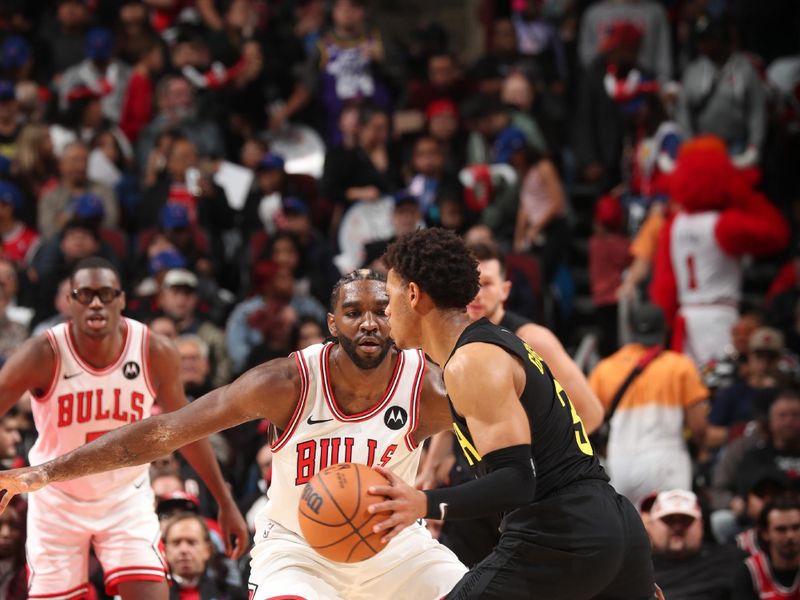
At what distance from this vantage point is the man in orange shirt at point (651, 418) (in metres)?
8.50

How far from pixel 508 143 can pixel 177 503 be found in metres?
5.32

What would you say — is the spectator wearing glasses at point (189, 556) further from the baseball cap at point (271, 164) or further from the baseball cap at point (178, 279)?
the baseball cap at point (271, 164)

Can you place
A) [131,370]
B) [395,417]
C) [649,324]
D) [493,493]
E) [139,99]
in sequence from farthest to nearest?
[139,99]
[649,324]
[131,370]
[395,417]
[493,493]

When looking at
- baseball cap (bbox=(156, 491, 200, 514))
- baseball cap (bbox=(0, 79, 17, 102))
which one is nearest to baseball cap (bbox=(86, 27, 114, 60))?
baseball cap (bbox=(0, 79, 17, 102))

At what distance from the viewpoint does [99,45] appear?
12812 mm

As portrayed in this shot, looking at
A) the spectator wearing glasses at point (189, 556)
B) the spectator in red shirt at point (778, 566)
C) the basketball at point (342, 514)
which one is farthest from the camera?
the spectator in red shirt at point (778, 566)

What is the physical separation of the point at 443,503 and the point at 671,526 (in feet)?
13.7

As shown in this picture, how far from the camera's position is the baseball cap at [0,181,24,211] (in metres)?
11.1

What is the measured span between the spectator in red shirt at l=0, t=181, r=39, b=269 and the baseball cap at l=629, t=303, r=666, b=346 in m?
5.21

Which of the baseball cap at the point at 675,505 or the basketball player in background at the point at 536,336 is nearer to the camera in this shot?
the basketball player in background at the point at 536,336

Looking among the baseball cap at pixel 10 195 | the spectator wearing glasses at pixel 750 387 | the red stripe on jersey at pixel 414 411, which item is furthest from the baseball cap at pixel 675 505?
the baseball cap at pixel 10 195

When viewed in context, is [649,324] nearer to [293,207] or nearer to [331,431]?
[293,207]

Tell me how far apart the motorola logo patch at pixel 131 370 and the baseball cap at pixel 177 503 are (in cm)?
174

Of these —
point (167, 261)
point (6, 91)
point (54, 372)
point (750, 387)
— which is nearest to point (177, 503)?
point (54, 372)
